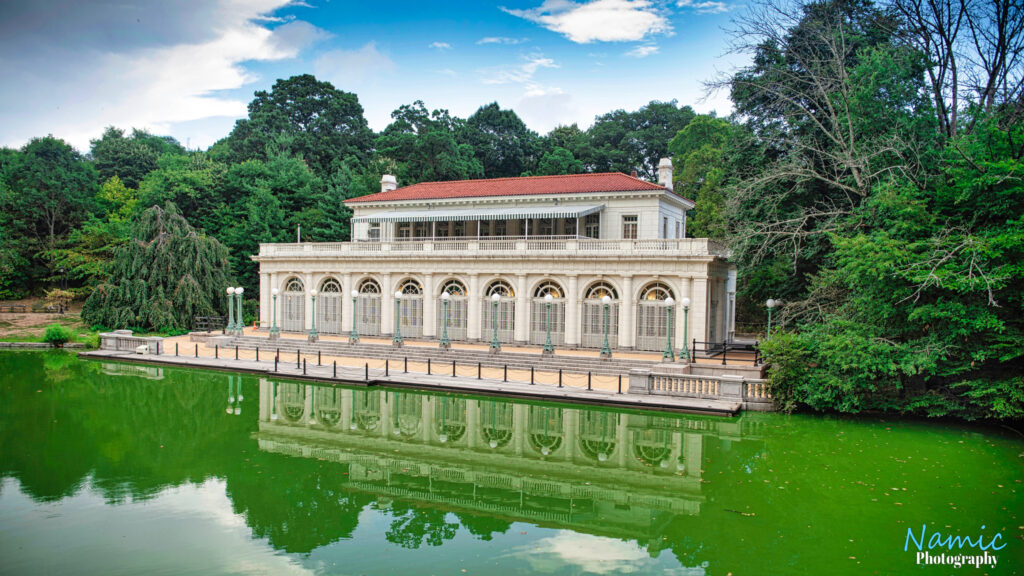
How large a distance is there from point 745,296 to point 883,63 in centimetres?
1887

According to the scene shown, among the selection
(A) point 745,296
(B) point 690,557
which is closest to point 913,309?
(B) point 690,557

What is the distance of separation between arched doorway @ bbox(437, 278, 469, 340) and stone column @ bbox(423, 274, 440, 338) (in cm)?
20

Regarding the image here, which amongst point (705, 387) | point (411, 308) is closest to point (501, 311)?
point (411, 308)

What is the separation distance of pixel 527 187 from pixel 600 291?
24.5ft

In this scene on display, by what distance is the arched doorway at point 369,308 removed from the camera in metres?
32.2

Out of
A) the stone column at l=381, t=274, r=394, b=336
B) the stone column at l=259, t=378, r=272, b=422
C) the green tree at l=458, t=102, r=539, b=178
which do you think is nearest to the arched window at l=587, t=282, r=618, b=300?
the stone column at l=381, t=274, r=394, b=336

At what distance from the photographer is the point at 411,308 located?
103 feet

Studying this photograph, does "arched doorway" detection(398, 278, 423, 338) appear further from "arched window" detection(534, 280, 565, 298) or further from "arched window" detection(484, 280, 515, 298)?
"arched window" detection(534, 280, 565, 298)

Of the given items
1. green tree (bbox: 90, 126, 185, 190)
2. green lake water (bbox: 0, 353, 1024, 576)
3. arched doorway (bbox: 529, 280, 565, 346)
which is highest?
green tree (bbox: 90, 126, 185, 190)

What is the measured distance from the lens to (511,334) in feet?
96.7

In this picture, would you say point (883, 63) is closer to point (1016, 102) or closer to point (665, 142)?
point (1016, 102)

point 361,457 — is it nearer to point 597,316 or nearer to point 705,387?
point 705,387

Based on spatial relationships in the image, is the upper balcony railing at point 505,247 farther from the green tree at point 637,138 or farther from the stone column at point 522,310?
the green tree at point 637,138

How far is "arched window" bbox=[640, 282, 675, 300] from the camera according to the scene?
87.2 feet
